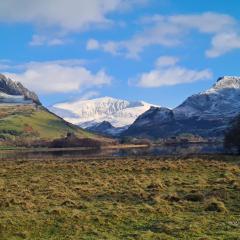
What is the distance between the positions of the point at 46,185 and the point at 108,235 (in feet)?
64.3

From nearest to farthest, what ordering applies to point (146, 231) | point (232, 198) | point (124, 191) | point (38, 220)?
point (146, 231)
point (38, 220)
point (232, 198)
point (124, 191)

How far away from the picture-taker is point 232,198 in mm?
28250

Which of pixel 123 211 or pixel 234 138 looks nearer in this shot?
pixel 123 211

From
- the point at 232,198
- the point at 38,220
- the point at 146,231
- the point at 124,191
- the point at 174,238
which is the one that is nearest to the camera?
the point at 174,238

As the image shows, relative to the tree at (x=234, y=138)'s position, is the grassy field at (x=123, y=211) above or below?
below

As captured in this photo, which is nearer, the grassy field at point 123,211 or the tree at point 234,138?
the grassy field at point 123,211

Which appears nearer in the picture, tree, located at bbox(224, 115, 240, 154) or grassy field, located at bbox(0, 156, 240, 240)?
grassy field, located at bbox(0, 156, 240, 240)

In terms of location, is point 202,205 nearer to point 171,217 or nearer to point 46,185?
point 171,217

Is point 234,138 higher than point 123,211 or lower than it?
higher

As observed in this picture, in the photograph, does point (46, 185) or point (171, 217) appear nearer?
point (171, 217)

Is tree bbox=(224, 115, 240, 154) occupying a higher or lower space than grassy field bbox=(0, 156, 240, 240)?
higher

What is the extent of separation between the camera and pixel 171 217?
2341 cm

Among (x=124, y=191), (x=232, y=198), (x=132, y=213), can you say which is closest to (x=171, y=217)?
(x=132, y=213)

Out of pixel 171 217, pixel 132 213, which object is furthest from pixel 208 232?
pixel 132 213
